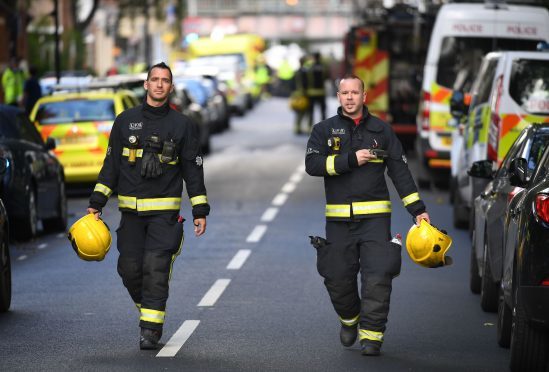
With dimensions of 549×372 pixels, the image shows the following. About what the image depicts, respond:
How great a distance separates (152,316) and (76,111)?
13078 mm

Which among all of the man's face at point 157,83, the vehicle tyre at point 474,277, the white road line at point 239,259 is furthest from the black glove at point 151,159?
the white road line at point 239,259

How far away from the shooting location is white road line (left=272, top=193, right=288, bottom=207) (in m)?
21.5

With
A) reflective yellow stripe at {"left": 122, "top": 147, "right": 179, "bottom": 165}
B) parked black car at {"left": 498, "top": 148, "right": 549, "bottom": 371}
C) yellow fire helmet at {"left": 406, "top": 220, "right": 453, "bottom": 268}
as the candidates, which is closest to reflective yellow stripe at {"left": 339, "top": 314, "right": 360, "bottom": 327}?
yellow fire helmet at {"left": 406, "top": 220, "right": 453, "bottom": 268}

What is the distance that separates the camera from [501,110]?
16.4m

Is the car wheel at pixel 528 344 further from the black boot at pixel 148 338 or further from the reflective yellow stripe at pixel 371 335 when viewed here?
the black boot at pixel 148 338

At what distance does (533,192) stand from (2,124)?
9370 millimetres

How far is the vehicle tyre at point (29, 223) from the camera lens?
16.6 metres

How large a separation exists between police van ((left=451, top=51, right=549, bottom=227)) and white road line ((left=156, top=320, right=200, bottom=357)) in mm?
5324

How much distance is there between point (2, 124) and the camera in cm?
1711

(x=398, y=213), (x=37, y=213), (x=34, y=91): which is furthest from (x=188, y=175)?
(x=34, y=91)

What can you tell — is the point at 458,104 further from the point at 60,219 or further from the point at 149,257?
the point at 149,257

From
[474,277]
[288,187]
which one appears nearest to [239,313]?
[474,277]

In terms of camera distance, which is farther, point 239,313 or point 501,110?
point 501,110

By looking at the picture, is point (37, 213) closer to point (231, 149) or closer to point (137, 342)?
point (137, 342)
